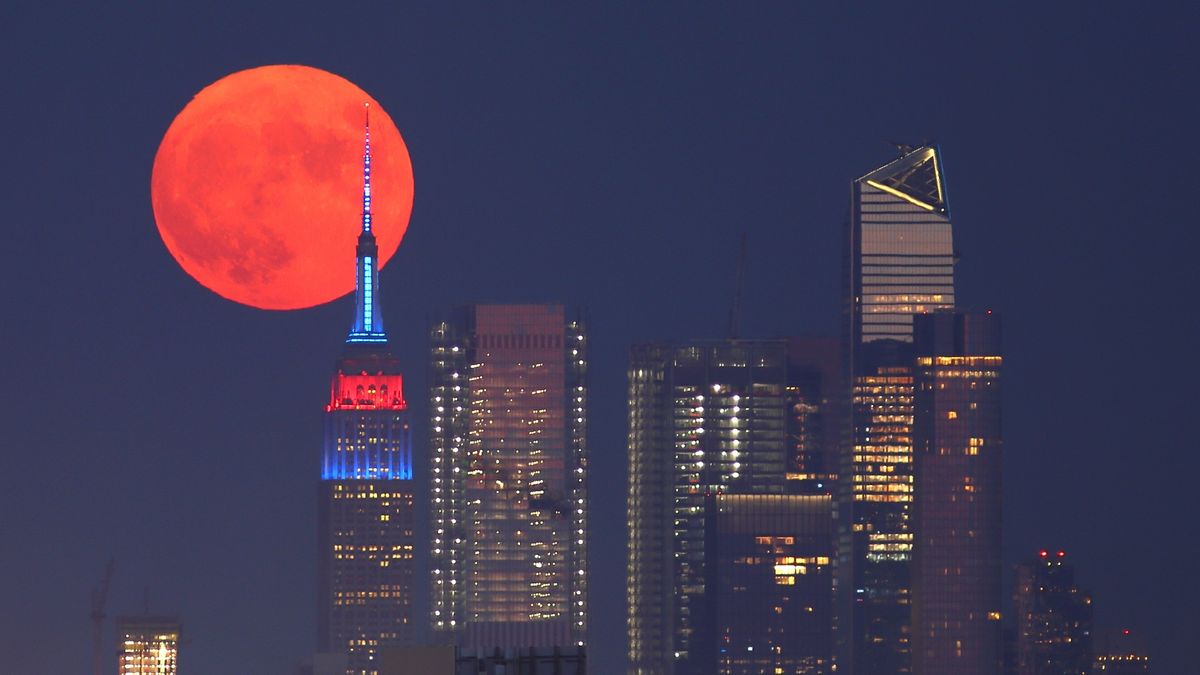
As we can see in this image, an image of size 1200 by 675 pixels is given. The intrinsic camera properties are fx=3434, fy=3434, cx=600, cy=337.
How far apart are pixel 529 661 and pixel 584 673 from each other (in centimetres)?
141

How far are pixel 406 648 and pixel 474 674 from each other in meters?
2.93

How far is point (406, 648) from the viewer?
3169 inches

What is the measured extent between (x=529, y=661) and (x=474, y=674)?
1848mm

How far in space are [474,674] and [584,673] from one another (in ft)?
8.62

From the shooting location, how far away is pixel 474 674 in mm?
78125

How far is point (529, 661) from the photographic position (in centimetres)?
7950

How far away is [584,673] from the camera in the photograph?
78.9m
